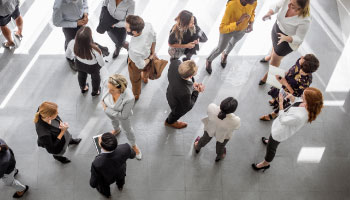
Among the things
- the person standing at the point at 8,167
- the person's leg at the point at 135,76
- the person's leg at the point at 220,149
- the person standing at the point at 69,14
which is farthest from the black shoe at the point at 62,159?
the person's leg at the point at 220,149

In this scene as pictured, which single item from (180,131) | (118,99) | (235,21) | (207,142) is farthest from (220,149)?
(235,21)

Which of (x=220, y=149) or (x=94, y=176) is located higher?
(x=94, y=176)

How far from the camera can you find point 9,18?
5.27 meters

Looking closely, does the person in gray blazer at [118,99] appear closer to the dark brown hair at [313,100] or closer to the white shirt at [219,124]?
the white shirt at [219,124]

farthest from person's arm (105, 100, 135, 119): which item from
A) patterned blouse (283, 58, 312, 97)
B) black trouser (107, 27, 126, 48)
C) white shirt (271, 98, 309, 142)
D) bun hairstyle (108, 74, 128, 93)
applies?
patterned blouse (283, 58, 312, 97)

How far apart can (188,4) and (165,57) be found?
4.20 feet

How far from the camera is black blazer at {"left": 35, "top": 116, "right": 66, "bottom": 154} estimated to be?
3842 millimetres

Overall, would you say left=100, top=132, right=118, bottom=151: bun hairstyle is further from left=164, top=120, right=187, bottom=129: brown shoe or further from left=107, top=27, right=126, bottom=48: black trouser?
left=107, top=27, right=126, bottom=48: black trouser

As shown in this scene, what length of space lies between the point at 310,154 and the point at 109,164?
3.05 m

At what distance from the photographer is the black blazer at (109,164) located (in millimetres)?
3598

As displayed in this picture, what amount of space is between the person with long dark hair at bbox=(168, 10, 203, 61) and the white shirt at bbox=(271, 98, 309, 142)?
1.60 meters

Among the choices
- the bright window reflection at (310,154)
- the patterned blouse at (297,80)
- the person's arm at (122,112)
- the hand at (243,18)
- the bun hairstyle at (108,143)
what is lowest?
the bright window reflection at (310,154)

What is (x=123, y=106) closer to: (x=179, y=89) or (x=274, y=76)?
(x=179, y=89)

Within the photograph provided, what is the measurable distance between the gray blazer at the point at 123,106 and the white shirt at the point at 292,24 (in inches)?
94.5
